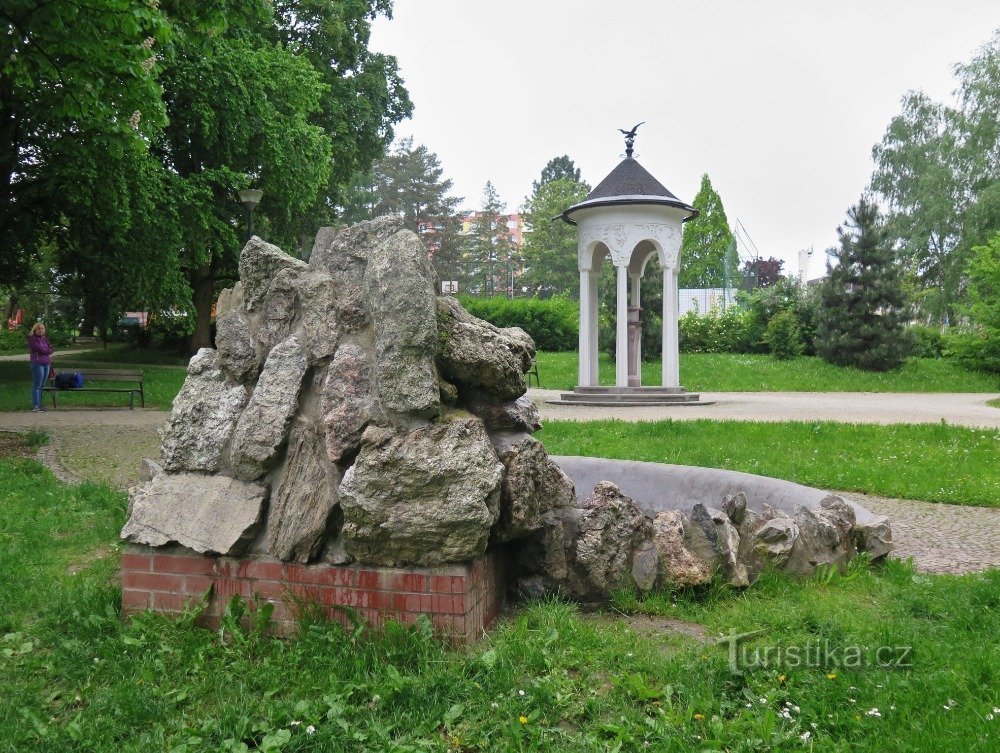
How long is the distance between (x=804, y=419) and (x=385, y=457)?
11.4 meters

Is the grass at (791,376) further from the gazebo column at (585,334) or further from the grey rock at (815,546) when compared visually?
the grey rock at (815,546)

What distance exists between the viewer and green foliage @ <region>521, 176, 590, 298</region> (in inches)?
2400

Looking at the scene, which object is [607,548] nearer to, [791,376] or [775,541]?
[775,541]

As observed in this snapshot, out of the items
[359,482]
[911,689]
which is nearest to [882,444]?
[911,689]

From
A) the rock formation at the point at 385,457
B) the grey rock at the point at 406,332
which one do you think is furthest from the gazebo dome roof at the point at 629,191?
the grey rock at the point at 406,332

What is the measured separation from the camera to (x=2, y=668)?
3139 millimetres

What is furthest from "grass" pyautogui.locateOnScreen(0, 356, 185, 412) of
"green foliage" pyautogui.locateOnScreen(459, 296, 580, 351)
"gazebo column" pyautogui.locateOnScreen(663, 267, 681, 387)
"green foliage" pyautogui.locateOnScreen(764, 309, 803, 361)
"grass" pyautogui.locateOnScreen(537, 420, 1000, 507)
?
"green foliage" pyautogui.locateOnScreen(764, 309, 803, 361)

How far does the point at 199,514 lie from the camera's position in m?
3.44

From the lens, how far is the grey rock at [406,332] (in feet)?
10.7

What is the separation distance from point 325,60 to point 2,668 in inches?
1008

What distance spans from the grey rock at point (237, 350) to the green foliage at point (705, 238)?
46934mm

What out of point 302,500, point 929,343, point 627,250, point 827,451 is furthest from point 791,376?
point 302,500

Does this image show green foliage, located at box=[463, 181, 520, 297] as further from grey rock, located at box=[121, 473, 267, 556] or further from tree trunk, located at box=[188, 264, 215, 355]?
grey rock, located at box=[121, 473, 267, 556]

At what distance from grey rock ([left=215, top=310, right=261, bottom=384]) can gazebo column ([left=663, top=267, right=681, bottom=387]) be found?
16.4 metres
